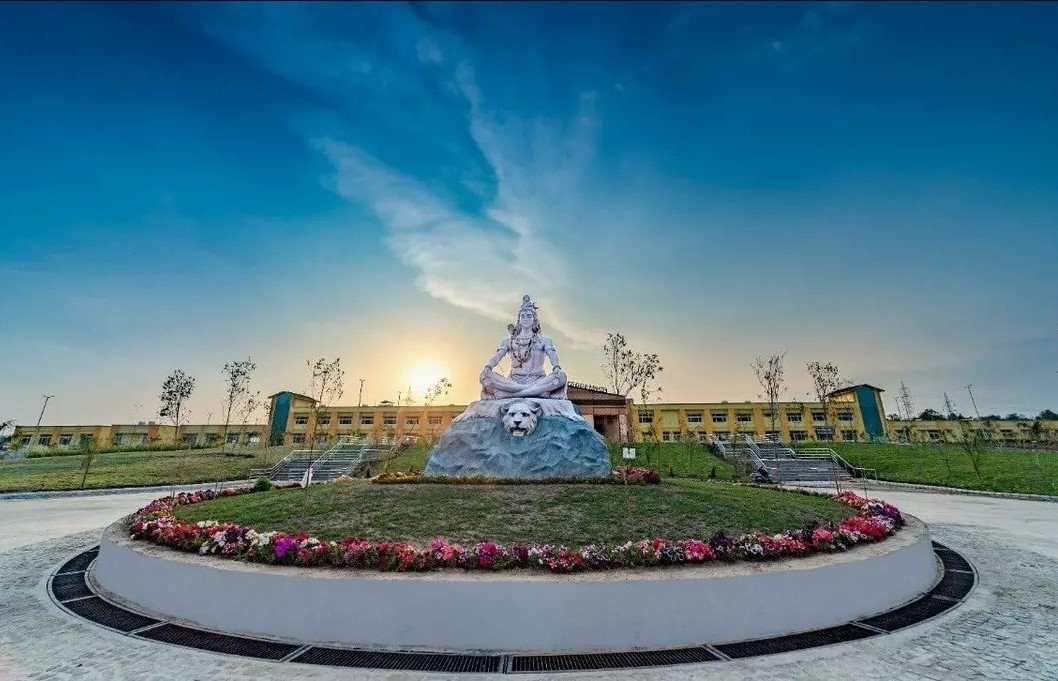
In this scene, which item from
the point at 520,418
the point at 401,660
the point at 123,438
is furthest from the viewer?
the point at 123,438

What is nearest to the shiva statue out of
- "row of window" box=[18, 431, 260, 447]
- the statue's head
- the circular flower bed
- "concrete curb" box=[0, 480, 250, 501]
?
the statue's head

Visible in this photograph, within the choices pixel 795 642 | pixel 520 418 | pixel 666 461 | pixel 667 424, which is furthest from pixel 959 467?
pixel 667 424

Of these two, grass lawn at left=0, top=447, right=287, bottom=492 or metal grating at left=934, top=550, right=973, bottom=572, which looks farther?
grass lawn at left=0, top=447, right=287, bottom=492

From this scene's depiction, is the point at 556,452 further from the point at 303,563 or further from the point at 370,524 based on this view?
the point at 303,563

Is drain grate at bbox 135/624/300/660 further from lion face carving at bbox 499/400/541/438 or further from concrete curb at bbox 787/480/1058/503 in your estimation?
concrete curb at bbox 787/480/1058/503

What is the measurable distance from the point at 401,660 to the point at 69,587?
18.0ft

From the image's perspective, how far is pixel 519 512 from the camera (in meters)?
7.16

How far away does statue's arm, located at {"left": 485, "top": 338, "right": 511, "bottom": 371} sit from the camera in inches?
501

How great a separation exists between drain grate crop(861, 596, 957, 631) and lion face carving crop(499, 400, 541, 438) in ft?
22.4

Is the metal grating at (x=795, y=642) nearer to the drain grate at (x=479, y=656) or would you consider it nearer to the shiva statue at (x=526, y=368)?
the drain grate at (x=479, y=656)

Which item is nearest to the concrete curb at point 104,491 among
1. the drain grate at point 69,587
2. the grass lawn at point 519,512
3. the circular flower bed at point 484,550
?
the grass lawn at point 519,512

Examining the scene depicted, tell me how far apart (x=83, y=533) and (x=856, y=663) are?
43.9ft

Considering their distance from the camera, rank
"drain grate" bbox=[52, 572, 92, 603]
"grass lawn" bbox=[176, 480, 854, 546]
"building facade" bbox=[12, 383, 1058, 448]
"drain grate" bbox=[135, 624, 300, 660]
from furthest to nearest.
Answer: "building facade" bbox=[12, 383, 1058, 448] < "grass lawn" bbox=[176, 480, 854, 546] < "drain grate" bbox=[52, 572, 92, 603] < "drain grate" bbox=[135, 624, 300, 660]

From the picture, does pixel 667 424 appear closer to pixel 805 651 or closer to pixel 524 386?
pixel 524 386
